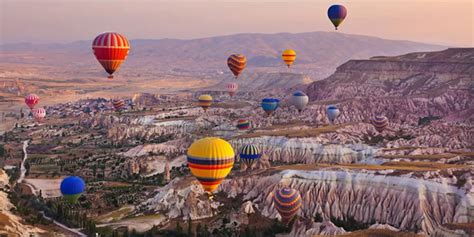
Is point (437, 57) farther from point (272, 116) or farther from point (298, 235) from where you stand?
point (298, 235)

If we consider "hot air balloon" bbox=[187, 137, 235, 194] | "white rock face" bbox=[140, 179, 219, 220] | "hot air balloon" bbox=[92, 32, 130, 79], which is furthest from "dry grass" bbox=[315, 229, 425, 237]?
"hot air balloon" bbox=[92, 32, 130, 79]

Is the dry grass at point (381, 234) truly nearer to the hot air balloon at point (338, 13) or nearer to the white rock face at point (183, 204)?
the white rock face at point (183, 204)

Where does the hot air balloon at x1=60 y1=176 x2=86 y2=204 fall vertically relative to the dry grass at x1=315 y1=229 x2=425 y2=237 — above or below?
above

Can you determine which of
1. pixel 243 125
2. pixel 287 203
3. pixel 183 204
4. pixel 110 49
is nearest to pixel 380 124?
pixel 243 125

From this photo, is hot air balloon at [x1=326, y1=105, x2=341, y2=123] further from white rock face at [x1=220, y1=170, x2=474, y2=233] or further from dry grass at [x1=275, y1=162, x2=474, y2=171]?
white rock face at [x1=220, y1=170, x2=474, y2=233]

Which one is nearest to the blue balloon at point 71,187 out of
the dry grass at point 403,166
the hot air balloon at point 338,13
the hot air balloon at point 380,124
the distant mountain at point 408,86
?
the dry grass at point 403,166

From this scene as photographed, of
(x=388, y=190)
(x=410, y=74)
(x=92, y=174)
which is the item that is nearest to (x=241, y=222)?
(x=388, y=190)
